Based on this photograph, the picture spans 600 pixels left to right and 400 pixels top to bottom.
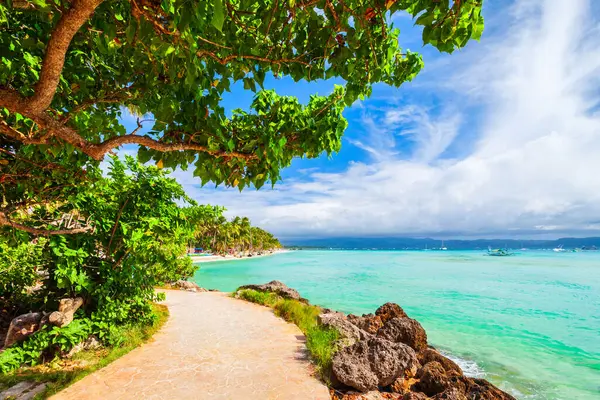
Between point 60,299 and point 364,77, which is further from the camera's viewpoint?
point 60,299

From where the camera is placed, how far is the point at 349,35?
2174 mm

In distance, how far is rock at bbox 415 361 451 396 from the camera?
5.67m

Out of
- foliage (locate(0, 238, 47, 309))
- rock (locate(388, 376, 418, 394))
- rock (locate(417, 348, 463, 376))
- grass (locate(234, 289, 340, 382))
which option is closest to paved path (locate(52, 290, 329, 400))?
grass (locate(234, 289, 340, 382))

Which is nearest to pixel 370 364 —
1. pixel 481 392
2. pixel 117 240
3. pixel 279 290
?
pixel 481 392

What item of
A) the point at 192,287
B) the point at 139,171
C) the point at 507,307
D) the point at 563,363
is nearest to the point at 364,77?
the point at 139,171

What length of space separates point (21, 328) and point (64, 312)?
0.90 meters

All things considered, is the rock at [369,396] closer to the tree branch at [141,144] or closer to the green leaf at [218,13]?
the tree branch at [141,144]

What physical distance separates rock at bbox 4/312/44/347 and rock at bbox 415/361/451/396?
786cm

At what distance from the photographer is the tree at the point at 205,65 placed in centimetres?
177

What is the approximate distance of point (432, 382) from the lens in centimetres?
578

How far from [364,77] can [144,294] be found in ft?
23.7

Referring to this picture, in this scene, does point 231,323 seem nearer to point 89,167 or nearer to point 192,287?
point 89,167

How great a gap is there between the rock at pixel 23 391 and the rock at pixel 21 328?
1.30 m

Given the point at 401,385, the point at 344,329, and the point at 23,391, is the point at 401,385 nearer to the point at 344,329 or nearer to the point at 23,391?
the point at 344,329
